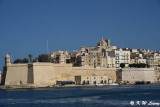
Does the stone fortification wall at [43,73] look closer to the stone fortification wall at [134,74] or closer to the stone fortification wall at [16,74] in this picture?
the stone fortification wall at [16,74]

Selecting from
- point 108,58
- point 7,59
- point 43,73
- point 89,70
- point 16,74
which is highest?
point 108,58

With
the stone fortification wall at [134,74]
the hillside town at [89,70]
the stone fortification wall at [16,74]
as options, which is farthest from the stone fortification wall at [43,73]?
the stone fortification wall at [134,74]

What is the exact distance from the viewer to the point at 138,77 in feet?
207

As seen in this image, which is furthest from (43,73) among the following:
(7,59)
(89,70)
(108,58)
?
(108,58)

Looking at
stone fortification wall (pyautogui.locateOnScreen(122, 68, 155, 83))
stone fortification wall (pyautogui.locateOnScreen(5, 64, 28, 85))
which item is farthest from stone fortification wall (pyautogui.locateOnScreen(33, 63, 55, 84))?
stone fortification wall (pyautogui.locateOnScreen(122, 68, 155, 83))

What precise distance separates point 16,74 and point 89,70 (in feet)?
40.9

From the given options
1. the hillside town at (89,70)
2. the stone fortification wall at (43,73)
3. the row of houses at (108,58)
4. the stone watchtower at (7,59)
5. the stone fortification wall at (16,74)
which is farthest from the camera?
the row of houses at (108,58)

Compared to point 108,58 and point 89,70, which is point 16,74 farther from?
point 108,58

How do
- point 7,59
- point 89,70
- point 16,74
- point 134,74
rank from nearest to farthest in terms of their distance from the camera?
point 16,74
point 7,59
point 89,70
point 134,74

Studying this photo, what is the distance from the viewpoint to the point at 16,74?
5256cm

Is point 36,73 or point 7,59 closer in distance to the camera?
point 36,73

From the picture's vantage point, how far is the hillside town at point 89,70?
173 feet

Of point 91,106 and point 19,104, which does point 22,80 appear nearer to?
point 19,104

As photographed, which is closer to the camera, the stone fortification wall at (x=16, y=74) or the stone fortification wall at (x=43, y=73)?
the stone fortification wall at (x=43, y=73)
